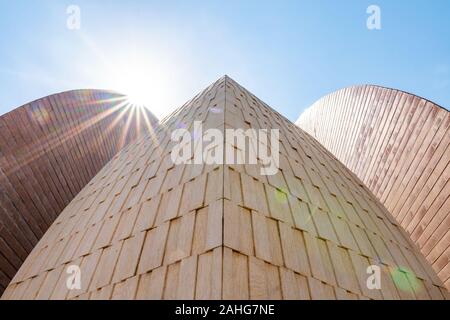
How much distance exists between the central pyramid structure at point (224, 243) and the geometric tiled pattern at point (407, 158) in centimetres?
225

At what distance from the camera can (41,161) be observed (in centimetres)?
816

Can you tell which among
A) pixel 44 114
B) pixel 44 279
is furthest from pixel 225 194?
pixel 44 114

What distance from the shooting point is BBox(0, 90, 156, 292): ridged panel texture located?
22.2 feet

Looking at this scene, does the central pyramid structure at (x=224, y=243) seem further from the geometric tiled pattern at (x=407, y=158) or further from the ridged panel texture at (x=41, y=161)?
the ridged panel texture at (x=41, y=161)

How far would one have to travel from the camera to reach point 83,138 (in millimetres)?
10789

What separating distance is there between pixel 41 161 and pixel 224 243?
753 centimetres

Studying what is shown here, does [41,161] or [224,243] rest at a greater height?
[41,161]
